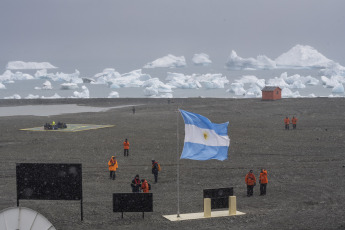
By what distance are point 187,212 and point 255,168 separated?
9703 millimetres

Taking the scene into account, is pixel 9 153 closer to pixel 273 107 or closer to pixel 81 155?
pixel 81 155

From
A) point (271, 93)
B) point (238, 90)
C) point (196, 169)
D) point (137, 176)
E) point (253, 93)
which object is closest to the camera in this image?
point (137, 176)

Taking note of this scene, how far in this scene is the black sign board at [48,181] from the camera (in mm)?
15727

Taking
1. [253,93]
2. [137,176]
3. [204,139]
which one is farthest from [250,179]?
[253,93]

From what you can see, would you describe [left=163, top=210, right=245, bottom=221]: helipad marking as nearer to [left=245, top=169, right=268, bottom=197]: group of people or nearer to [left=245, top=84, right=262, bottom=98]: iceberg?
[left=245, top=169, right=268, bottom=197]: group of people

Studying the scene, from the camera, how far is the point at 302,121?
2093 inches

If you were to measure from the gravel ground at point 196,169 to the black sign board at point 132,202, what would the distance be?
38cm

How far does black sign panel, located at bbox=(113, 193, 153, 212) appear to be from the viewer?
16500 millimetres

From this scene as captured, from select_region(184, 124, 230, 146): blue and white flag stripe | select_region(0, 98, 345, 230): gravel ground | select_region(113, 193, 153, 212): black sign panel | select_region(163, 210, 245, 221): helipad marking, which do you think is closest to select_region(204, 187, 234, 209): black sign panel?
select_region(163, 210, 245, 221): helipad marking

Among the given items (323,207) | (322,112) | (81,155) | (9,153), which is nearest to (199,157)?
(323,207)

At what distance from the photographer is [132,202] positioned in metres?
16.7

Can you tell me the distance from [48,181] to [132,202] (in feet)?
9.66

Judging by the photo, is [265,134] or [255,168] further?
[265,134]

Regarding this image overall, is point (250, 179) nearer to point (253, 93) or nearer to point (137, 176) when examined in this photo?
point (137, 176)
